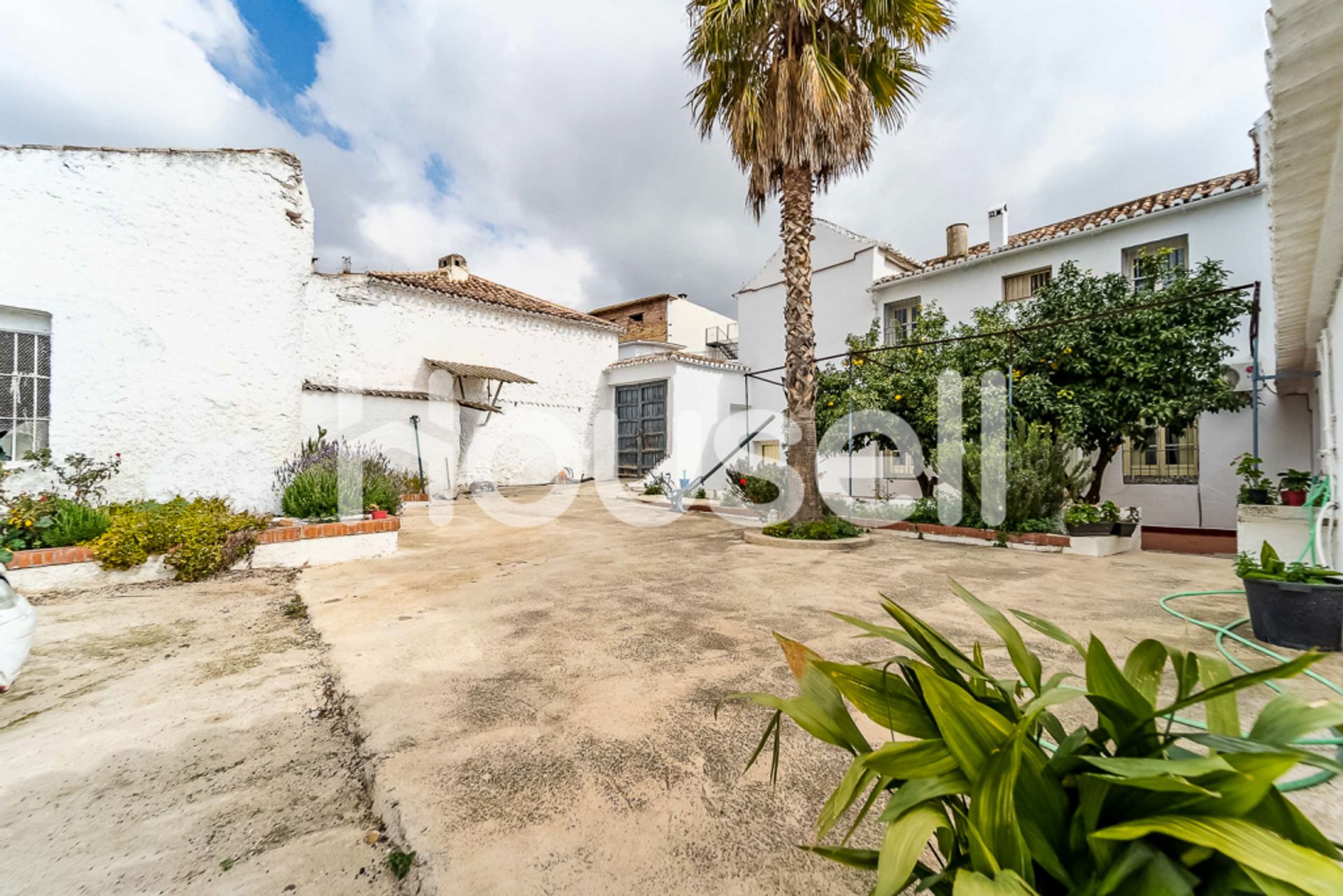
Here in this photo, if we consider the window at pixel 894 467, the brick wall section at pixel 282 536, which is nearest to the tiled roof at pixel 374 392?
the brick wall section at pixel 282 536

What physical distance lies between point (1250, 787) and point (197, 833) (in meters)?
2.46

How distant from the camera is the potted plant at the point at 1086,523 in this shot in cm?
604

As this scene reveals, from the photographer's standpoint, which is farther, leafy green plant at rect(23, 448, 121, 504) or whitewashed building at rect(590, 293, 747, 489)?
whitewashed building at rect(590, 293, 747, 489)

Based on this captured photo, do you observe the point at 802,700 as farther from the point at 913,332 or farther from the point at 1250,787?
the point at 913,332

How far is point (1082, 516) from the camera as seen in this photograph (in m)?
6.05

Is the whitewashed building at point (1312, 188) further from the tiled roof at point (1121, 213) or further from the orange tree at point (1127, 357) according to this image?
the tiled roof at point (1121, 213)

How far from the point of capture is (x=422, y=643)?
10.2ft

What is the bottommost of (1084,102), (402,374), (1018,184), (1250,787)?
(1250,787)

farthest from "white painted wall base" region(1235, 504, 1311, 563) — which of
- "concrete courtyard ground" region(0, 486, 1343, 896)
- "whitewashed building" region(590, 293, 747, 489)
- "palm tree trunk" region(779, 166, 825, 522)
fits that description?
"whitewashed building" region(590, 293, 747, 489)

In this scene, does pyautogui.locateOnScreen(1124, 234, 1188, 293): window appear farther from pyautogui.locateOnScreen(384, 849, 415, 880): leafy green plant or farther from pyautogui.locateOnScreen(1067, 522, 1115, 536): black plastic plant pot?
pyautogui.locateOnScreen(384, 849, 415, 880): leafy green plant

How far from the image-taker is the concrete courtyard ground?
4.69ft

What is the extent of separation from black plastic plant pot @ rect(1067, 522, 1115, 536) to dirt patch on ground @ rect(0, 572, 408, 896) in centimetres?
723

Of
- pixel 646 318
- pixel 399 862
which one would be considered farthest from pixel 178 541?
pixel 646 318

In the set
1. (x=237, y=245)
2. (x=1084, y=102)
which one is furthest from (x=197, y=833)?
(x=1084, y=102)
